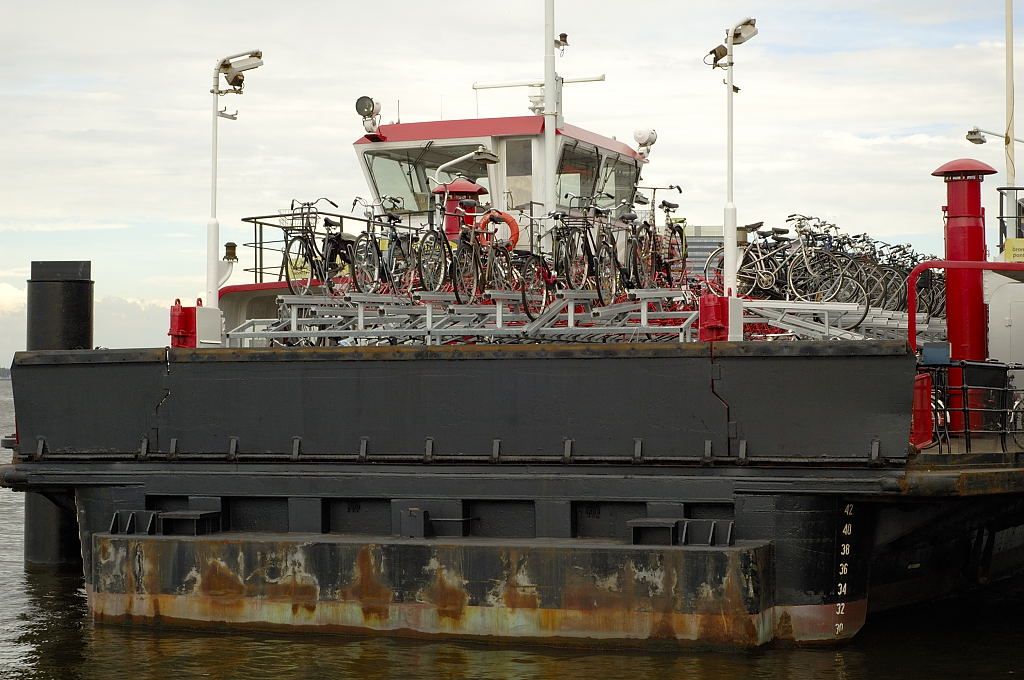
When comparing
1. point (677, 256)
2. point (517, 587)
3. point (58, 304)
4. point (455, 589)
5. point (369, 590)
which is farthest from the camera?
point (677, 256)

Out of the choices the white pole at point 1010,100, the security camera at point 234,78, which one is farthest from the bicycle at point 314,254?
the white pole at point 1010,100

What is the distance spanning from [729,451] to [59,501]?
5985 mm

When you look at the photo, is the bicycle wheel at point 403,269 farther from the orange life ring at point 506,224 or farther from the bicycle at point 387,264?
the orange life ring at point 506,224

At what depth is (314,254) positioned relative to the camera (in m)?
13.7

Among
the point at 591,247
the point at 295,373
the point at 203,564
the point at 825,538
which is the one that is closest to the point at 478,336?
the point at 591,247

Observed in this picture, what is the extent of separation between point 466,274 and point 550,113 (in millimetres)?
2815

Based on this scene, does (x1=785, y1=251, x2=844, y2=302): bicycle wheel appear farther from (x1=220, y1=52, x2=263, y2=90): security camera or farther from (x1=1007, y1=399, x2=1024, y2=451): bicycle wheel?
(x1=220, y1=52, x2=263, y2=90): security camera


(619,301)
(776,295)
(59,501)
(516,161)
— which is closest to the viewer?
(59,501)

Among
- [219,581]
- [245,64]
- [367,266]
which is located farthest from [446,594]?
[245,64]

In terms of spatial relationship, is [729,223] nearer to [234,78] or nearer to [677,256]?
[677,256]

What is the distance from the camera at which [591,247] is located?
1359 cm

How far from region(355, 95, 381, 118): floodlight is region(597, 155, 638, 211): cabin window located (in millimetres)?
2783

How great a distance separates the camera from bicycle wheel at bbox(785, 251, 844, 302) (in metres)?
14.5

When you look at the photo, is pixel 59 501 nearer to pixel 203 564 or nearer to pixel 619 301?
pixel 203 564
